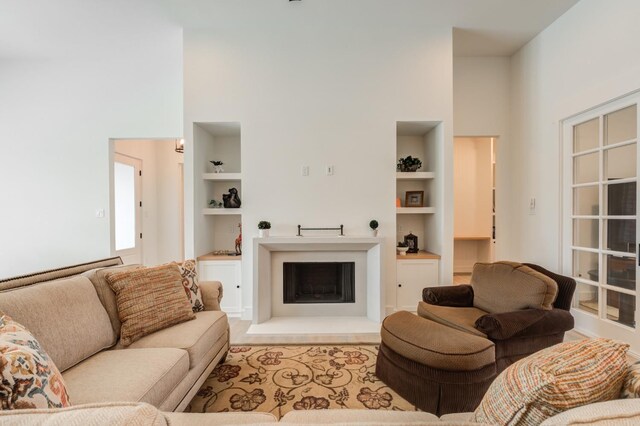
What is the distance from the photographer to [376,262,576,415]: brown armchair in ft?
5.73

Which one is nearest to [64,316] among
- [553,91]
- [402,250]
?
[402,250]

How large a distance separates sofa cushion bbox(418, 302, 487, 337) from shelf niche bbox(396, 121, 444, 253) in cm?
120

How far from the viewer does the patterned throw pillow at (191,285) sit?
223cm

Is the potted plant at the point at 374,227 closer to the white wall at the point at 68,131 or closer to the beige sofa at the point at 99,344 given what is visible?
the beige sofa at the point at 99,344

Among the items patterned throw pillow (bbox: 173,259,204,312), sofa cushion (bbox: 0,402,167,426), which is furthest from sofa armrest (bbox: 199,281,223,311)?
sofa cushion (bbox: 0,402,167,426)

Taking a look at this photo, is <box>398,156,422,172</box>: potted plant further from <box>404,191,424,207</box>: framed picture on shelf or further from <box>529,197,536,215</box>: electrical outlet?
<box>529,197,536,215</box>: electrical outlet

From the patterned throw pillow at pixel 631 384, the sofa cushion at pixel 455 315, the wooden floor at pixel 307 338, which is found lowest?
the wooden floor at pixel 307 338

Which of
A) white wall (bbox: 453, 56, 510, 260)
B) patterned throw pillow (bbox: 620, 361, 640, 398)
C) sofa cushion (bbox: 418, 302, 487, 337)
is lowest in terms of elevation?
sofa cushion (bbox: 418, 302, 487, 337)

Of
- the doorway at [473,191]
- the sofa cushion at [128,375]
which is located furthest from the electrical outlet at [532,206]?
the sofa cushion at [128,375]

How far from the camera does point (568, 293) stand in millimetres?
2238

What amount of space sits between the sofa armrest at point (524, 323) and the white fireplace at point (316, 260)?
4.66 ft

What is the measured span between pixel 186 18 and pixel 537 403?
412cm

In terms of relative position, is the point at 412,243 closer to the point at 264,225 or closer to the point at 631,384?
the point at 264,225

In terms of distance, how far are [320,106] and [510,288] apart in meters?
2.60
